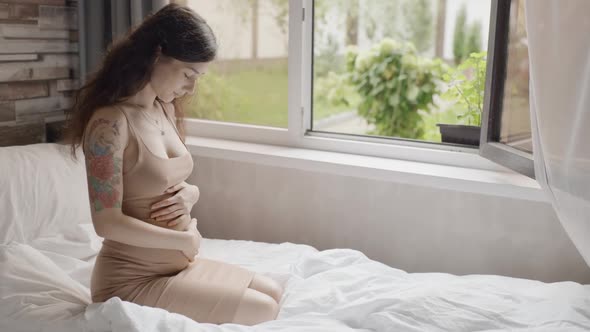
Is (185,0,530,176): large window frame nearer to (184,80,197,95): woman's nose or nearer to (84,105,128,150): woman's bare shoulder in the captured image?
(184,80,197,95): woman's nose

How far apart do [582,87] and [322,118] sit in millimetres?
3265

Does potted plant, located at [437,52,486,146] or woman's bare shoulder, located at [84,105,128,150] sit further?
potted plant, located at [437,52,486,146]

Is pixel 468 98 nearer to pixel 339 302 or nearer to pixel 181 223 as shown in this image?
pixel 339 302

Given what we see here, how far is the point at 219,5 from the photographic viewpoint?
2.71 meters

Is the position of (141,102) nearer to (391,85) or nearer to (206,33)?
(206,33)

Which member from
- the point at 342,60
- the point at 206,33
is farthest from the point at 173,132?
the point at 342,60

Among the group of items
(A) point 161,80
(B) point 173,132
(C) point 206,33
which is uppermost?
(C) point 206,33

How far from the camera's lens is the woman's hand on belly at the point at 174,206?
5.16 ft

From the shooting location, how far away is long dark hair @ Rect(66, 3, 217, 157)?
149cm

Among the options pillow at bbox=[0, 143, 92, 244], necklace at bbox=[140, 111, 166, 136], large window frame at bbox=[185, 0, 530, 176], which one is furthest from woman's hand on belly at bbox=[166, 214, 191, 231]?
large window frame at bbox=[185, 0, 530, 176]

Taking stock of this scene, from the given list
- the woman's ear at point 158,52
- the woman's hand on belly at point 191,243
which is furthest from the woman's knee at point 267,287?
the woman's ear at point 158,52

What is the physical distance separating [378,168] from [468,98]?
0.56m

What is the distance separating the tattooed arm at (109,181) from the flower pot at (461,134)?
128cm

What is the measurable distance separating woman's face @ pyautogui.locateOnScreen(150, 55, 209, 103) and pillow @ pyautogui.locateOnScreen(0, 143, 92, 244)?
77 cm
